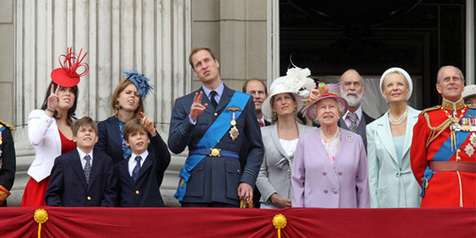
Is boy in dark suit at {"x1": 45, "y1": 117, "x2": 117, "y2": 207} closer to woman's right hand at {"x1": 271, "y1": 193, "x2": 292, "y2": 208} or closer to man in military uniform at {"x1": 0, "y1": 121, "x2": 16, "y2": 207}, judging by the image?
man in military uniform at {"x1": 0, "y1": 121, "x2": 16, "y2": 207}

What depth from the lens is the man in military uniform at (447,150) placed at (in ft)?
23.3

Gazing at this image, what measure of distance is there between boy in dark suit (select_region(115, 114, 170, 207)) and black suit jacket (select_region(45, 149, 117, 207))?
0.11 meters

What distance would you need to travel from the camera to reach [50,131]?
7.46m

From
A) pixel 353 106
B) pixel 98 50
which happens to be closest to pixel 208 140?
pixel 353 106

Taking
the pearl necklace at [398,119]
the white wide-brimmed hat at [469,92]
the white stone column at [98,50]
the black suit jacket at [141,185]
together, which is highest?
the white stone column at [98,50]

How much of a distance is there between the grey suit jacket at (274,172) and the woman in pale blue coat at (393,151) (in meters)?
0.63

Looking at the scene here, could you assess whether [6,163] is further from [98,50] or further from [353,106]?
[353,106]

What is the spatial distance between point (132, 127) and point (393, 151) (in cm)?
189

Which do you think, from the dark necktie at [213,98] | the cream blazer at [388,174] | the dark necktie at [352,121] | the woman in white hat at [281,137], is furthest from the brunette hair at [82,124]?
the dark necktie at [352,121]

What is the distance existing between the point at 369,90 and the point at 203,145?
6722 mm

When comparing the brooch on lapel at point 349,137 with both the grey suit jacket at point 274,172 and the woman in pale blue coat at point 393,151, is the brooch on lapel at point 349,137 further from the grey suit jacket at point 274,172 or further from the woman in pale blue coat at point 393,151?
the grey suit jacket at point 274,172

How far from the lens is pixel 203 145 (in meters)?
7.30

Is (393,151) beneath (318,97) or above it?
beneath

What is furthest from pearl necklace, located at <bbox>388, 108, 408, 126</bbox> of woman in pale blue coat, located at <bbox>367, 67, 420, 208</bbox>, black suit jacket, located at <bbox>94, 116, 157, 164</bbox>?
black suit jacket, located at <bbox>94, 116, 157, 164</bbox>
